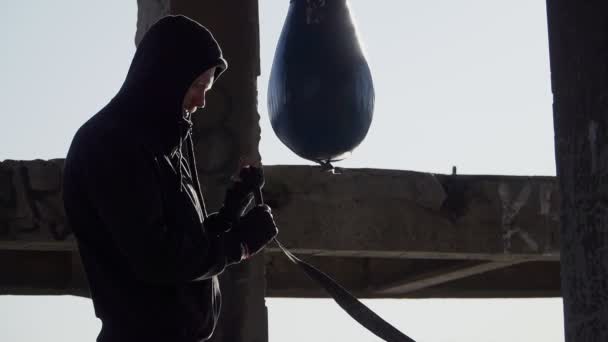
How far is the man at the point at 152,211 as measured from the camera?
10.3 feet

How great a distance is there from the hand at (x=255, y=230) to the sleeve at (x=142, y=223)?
0.52ft

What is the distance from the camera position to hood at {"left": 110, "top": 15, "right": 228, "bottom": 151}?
3400 mm

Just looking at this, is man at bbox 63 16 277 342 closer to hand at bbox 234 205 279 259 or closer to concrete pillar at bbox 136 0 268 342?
hand at bbox 234 205 279 259

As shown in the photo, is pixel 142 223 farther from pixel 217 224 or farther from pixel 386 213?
pixel 386 213

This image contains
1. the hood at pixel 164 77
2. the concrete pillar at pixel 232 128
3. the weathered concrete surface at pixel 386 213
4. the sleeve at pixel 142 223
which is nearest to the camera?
the sleeve at pixel 142 223

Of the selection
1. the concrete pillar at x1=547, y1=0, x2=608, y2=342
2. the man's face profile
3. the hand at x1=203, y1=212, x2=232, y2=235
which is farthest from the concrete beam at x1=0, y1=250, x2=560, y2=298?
the concrete pillar at x1=547, y1=0, x2=608, y2=342

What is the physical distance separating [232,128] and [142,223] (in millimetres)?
2295

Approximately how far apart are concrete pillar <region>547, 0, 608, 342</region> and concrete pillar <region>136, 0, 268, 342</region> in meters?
2.43

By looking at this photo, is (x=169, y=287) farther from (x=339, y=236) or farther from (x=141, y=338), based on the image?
(x=339, y=236)

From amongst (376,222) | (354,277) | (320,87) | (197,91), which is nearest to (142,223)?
(197,91)

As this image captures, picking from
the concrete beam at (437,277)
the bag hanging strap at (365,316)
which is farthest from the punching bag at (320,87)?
the bag hanging strap at (365,316)

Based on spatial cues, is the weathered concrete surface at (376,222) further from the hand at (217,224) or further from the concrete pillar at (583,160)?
the concrete pillar at (583,160)

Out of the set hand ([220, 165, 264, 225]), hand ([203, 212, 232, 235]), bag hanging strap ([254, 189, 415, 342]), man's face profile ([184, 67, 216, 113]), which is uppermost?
man's face profile ([184, 67, 216, 113])

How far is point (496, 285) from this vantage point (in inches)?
305
